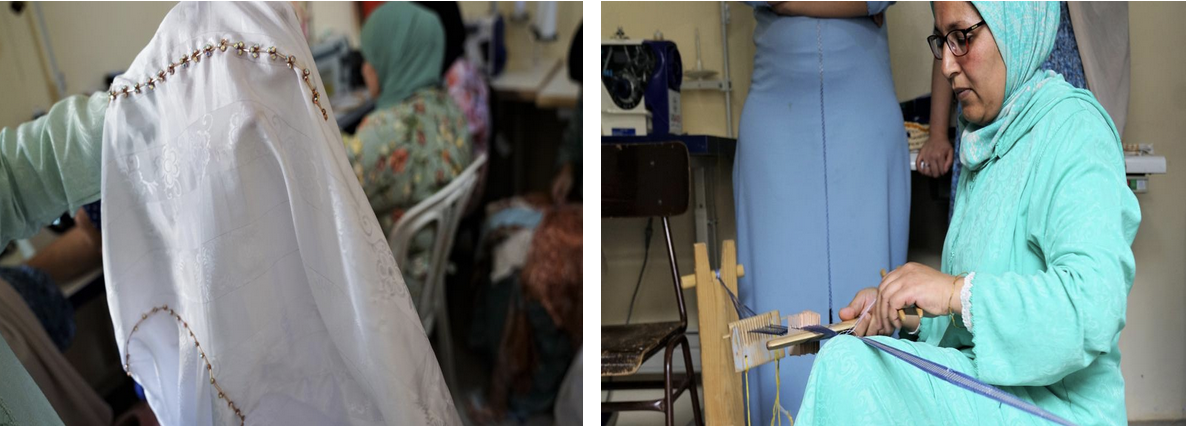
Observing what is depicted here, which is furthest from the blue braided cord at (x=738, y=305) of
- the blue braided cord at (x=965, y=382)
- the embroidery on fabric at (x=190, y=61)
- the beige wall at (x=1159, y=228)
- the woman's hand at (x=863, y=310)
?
the beige wall at (x=1159, y=228)

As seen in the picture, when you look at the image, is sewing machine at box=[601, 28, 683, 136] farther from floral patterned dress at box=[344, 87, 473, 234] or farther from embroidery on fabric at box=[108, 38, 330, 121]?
floral patterned dress at box=[344, 87, 473, 234]

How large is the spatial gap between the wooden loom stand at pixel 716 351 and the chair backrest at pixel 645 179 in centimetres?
24

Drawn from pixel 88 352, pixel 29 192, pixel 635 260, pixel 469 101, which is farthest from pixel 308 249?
pixel 469 101

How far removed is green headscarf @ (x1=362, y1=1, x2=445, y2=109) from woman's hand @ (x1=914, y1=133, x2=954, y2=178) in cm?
184

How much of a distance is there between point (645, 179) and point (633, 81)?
0.27 metres

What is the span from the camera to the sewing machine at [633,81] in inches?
69.9

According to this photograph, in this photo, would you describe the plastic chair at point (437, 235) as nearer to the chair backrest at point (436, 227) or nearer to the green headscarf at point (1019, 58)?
the chair backrest at point (436, 227)

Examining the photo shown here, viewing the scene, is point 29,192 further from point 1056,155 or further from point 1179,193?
point 1179,193

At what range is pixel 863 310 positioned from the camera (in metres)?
1.02

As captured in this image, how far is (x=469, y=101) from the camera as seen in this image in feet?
11.7

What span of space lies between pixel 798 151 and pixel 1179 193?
95 cm

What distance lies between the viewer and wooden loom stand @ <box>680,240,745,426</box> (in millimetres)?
1360

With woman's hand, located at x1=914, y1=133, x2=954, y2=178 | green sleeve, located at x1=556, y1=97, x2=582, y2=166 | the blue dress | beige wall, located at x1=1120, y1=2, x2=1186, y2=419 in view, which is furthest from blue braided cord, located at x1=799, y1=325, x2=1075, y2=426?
green sleeve, located at x1=556, y1=97, x2=582, y2=166

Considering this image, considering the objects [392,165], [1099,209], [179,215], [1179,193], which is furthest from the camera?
[392,165]
